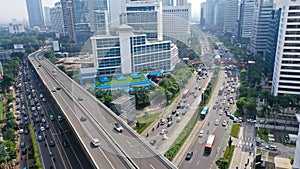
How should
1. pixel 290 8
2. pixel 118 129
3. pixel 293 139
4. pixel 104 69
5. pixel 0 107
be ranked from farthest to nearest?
pixel 0 107
pixel 290 8
pixel 104 69
pixel 293 139
pixel 118 129

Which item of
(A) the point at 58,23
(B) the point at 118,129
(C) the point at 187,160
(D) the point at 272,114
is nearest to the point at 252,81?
(D) the point at 272,114

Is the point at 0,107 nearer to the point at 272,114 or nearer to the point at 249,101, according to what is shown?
the point at 249,101

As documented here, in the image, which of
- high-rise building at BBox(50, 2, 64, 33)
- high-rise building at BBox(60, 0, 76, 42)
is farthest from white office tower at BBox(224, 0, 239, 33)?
high-rise building at BBox(50, 2, 64, 33)

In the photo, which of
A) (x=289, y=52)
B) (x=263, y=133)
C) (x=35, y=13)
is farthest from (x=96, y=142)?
(x=35, y=13)

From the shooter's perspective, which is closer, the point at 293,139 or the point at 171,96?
the point at 171,96

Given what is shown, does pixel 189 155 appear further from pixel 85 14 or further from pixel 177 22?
pixel 85 14
